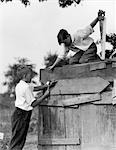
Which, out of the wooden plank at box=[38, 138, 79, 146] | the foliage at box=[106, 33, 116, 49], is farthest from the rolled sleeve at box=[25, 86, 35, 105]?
the foliage at box=[106, 33, 116, 49]

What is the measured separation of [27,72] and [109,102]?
5.56 ft

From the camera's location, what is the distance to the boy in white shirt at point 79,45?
7371 millimetres

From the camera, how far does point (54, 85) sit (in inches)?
286

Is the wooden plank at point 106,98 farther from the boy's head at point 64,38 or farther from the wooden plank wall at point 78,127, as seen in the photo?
the boy's head at point 64,38

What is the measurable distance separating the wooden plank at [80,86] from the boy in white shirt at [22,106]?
41 cm

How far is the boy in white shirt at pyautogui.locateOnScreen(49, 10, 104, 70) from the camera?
7.37 m

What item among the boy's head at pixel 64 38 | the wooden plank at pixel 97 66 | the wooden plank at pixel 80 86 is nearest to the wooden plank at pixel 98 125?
the wooden plank at pixel 80 86

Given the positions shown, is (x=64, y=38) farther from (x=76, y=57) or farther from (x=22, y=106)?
(x=22, y=106)

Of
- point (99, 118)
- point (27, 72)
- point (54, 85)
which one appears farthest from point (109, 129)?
point (27, 72)

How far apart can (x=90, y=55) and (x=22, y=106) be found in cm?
172

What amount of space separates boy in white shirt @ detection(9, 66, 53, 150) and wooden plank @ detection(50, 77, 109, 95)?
16.0 inches

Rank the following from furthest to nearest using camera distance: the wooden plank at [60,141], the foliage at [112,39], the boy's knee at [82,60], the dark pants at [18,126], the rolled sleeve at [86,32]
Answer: the foliage at [112,39] < the rolled sleeve at [86,32] < the boy's knee at [82,60] < the dark pants at [18,126] < the wooden plank at [60,141]

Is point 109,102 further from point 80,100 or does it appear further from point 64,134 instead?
point 64,134

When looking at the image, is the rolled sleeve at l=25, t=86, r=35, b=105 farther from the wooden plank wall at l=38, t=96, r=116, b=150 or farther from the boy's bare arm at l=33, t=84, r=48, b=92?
the wooden plank wall at l=38, t=96, r=116, b=150
